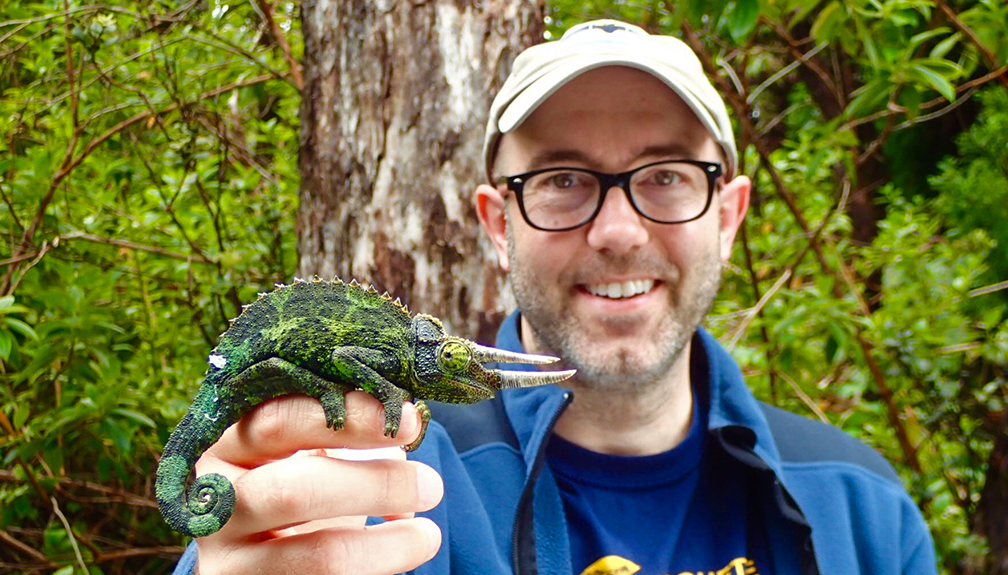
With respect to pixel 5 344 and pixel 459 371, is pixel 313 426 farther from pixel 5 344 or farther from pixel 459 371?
pixel 5 344

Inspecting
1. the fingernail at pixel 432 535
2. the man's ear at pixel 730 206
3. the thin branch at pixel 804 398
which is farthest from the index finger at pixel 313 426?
the thin branch at pixel 804 398

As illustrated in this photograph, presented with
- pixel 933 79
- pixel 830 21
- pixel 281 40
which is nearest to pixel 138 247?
pixel 281 40

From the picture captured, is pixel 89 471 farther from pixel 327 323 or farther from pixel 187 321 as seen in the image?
pixel 327 323

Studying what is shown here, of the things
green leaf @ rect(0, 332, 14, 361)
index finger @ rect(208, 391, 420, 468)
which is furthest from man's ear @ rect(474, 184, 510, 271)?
green leaf @ rect(0, 332, 14, 361)

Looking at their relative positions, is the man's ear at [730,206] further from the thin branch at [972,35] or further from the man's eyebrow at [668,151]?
the thin branch at [972,35]

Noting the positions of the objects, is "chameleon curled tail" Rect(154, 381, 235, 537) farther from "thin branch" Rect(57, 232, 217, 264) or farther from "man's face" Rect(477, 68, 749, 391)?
"thin branch" Rect(57, 232, 217, 264)

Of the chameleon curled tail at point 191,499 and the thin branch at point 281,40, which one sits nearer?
the chameleon curled tail at point 191,499
